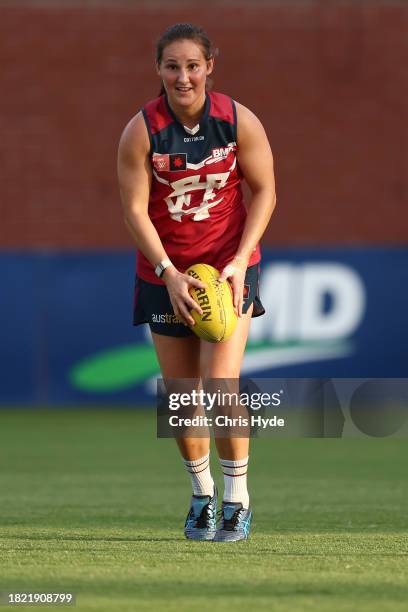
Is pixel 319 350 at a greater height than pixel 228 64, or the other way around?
pixel 228 64

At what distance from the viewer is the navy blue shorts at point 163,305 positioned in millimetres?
6074

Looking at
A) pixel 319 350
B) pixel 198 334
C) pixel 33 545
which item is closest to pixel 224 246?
pixel 198 334

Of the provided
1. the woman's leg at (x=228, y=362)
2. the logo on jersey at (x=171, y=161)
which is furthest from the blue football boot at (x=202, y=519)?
the logo on jersey at (x=171, y=161)

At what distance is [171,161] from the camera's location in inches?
233

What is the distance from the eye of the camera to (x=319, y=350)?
14.5 m

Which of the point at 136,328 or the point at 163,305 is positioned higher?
the point at 163,305

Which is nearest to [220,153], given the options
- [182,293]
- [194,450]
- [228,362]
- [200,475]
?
[182,293]

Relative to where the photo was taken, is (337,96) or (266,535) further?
(337,96)

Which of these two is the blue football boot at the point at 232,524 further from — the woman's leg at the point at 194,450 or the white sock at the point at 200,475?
the white sock at the point at 200,475

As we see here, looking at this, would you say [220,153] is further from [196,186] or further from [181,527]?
[181,527]

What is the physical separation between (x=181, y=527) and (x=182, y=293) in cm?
141

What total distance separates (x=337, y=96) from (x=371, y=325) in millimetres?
5270

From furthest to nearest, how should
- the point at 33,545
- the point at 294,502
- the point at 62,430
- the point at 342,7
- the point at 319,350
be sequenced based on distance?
1. the point at 342,7
2. the point at 319,350
3. the point at 62,430
4. the point at 294,502
5. the point at 33,545

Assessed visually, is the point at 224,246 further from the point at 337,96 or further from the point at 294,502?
the point at 337,96
